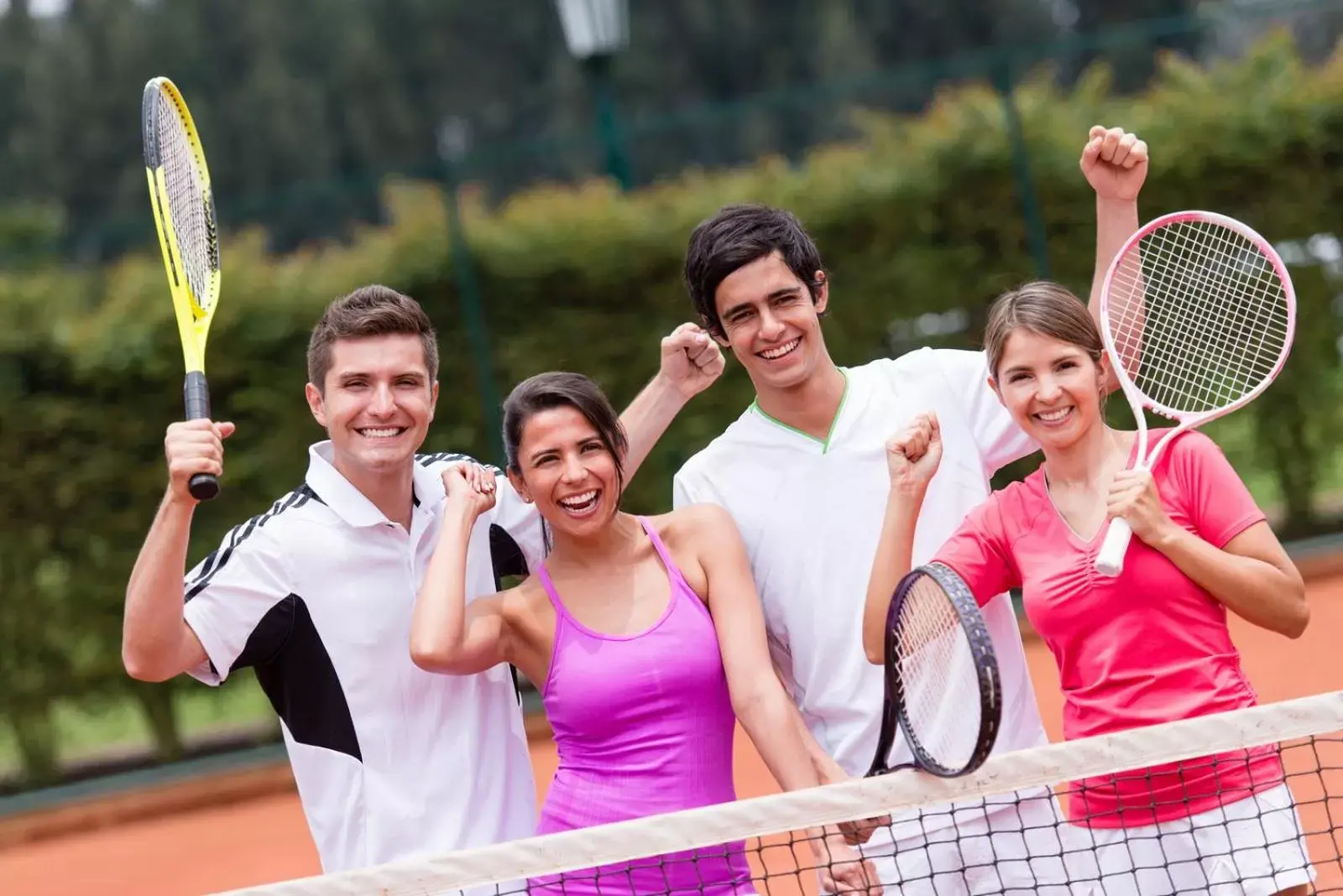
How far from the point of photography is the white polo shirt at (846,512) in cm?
313

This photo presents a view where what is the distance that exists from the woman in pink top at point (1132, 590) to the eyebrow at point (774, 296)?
1.25 ft

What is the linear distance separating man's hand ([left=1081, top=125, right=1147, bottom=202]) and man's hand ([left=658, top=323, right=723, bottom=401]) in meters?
0.86

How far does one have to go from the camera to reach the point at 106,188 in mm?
44406

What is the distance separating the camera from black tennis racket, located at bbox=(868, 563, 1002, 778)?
2611mm

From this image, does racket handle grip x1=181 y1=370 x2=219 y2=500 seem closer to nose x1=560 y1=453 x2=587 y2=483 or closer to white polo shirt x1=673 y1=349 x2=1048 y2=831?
nose x1=560 y1=453 x2=587 y2=483

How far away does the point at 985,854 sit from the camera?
3.07m

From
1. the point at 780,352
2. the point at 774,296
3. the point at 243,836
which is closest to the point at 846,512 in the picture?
the point at 780,352

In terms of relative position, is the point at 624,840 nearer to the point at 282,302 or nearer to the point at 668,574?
the point at 668,574

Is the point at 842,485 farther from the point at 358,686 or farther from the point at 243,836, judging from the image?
the point at 243,836

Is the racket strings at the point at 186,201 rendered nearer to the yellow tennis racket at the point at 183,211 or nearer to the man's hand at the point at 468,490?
the yellow tennis racket at the point at 183,211

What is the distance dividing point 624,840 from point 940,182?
25.2ft

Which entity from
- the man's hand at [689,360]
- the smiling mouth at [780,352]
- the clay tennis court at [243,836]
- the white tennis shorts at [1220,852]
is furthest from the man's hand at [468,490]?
the clay tennis court at [243,836]

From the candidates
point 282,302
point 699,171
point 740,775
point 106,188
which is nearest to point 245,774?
point 282,302

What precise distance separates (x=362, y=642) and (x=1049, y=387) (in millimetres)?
1401
